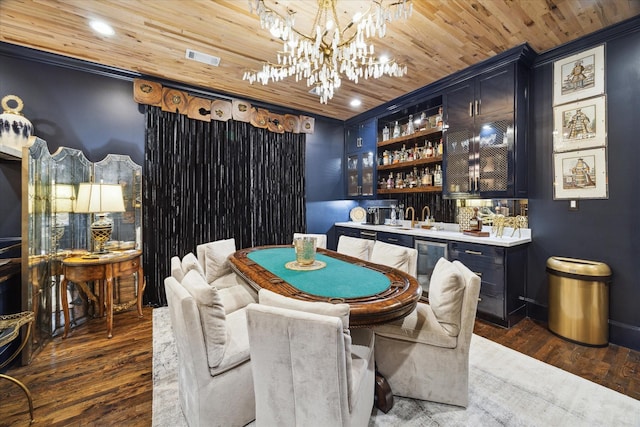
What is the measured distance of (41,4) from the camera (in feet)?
6.95

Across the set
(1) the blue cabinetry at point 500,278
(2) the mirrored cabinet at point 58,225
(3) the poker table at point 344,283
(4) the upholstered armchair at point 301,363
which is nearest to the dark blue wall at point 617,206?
(1) the blue cabinetry at point 500,278

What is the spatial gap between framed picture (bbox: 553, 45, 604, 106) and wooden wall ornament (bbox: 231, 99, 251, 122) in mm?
3785

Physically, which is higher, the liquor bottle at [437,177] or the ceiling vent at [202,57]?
the ceiling vent at [202,57]

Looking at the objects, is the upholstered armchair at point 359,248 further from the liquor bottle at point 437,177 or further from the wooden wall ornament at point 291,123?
the wooden wall ornament at point 291,123

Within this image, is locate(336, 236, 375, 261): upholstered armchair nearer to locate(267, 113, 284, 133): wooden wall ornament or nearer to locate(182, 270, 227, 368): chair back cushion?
locate(182, 270, 227, 368): chair back cushion

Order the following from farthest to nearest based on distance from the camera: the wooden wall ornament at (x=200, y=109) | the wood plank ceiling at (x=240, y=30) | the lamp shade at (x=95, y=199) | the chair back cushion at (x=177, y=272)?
1. the wooden wall ornament at (x=200, y=109)
2. the lamp shade at (x=95, y=199)
3. the wood plank ceiling at (x=240, y=30)
4. the chair back cushion at (x=177, y=272)

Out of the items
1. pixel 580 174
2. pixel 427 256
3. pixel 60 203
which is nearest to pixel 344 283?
pixel 427 256

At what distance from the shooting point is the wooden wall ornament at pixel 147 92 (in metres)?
3.26

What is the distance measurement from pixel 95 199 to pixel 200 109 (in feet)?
5.76

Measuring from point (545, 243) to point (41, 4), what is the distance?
5.16 m

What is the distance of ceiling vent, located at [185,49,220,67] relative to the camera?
2.79m

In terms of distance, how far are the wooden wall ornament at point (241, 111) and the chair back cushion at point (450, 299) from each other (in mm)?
3518

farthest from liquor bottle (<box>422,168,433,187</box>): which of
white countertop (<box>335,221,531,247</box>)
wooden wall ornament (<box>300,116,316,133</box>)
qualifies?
wooden wall ornament (<box>300,116,316,133</box>)

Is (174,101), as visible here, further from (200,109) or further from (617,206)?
(617,206)
